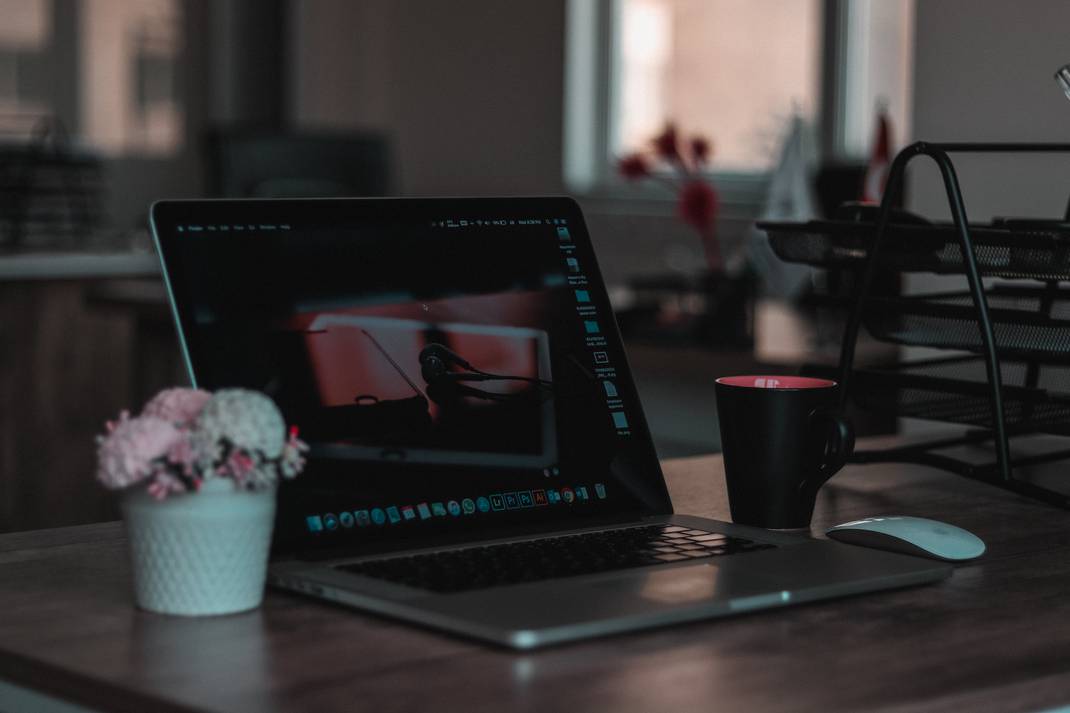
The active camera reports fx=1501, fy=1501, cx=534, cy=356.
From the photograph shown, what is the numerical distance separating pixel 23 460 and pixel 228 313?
276cm

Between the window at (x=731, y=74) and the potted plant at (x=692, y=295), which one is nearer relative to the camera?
the potted plant at (x=692, y=295)

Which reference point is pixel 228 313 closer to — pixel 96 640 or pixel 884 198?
pixel 96 640

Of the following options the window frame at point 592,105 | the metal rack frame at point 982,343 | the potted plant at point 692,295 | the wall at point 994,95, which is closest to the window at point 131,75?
the window frame at point 592,105

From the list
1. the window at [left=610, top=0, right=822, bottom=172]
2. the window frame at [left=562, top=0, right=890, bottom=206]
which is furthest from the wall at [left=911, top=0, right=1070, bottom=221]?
the window frame at [left=562, top=0, right=890, bottom=206]

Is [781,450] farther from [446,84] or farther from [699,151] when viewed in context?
[446,84]

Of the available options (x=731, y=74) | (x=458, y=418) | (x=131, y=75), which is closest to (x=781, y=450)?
(x=458, y=418)

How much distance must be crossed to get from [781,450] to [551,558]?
200 mm

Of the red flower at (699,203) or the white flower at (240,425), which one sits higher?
the red flower at (699,203)

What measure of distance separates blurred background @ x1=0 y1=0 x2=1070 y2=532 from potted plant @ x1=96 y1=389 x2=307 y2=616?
0.59 meters

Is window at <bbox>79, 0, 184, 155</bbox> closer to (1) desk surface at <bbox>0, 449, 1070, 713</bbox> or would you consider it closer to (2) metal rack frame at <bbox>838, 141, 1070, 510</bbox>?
(2) metal rack frame at <bbox>838, 141, 1070, 510</bbox>

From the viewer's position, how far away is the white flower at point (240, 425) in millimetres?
666

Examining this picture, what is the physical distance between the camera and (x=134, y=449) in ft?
2.18

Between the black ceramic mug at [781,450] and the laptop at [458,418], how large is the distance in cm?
3

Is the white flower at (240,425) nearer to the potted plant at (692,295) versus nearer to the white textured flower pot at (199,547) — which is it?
the white textured flower pot at (199,547)
